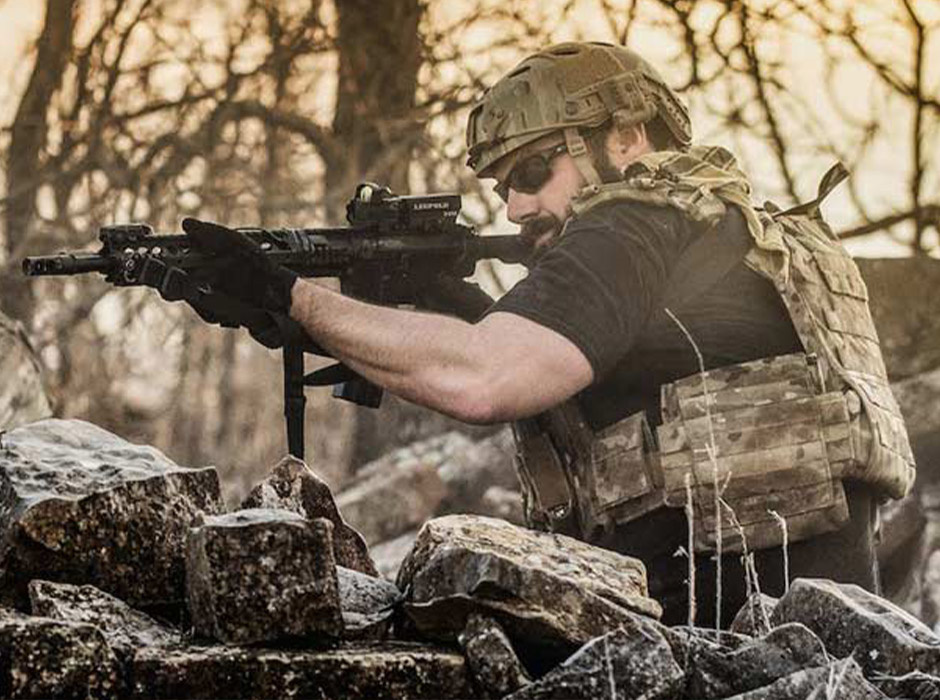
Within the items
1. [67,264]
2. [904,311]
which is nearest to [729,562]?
[67,264]

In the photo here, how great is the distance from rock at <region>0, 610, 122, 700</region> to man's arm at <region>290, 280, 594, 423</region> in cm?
103

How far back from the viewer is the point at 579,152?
4.57 meters

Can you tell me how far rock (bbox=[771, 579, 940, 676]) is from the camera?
11.1 feet

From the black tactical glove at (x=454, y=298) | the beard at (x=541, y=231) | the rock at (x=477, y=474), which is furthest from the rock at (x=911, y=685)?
the rock at (x=477, y=474)

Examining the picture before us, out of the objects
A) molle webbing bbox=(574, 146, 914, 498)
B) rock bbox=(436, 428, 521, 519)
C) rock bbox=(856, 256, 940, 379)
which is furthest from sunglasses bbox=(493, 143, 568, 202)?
rock bbox=(436, 428, 521, 519)

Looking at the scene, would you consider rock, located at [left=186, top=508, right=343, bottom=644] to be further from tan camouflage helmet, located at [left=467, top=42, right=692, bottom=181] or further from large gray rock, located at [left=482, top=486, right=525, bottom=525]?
large gray rock, located at [left=482, top=486, right=525, bottom=525]

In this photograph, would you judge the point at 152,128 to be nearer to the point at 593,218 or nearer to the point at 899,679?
the point at 593,218

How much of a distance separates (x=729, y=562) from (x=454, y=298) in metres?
1.04

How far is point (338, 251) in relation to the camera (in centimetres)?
451

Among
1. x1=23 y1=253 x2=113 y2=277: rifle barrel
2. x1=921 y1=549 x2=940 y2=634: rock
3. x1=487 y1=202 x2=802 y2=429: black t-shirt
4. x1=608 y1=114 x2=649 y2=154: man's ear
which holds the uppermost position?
x1=608 y1=114 x2=649 y2=154: man's ear

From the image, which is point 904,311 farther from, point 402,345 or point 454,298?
point 402,345

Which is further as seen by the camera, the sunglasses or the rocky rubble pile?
the sunglasses

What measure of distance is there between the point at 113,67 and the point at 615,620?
9.39 m

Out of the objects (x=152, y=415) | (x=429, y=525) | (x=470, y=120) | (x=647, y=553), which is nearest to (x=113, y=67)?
(x=152, y=415)
